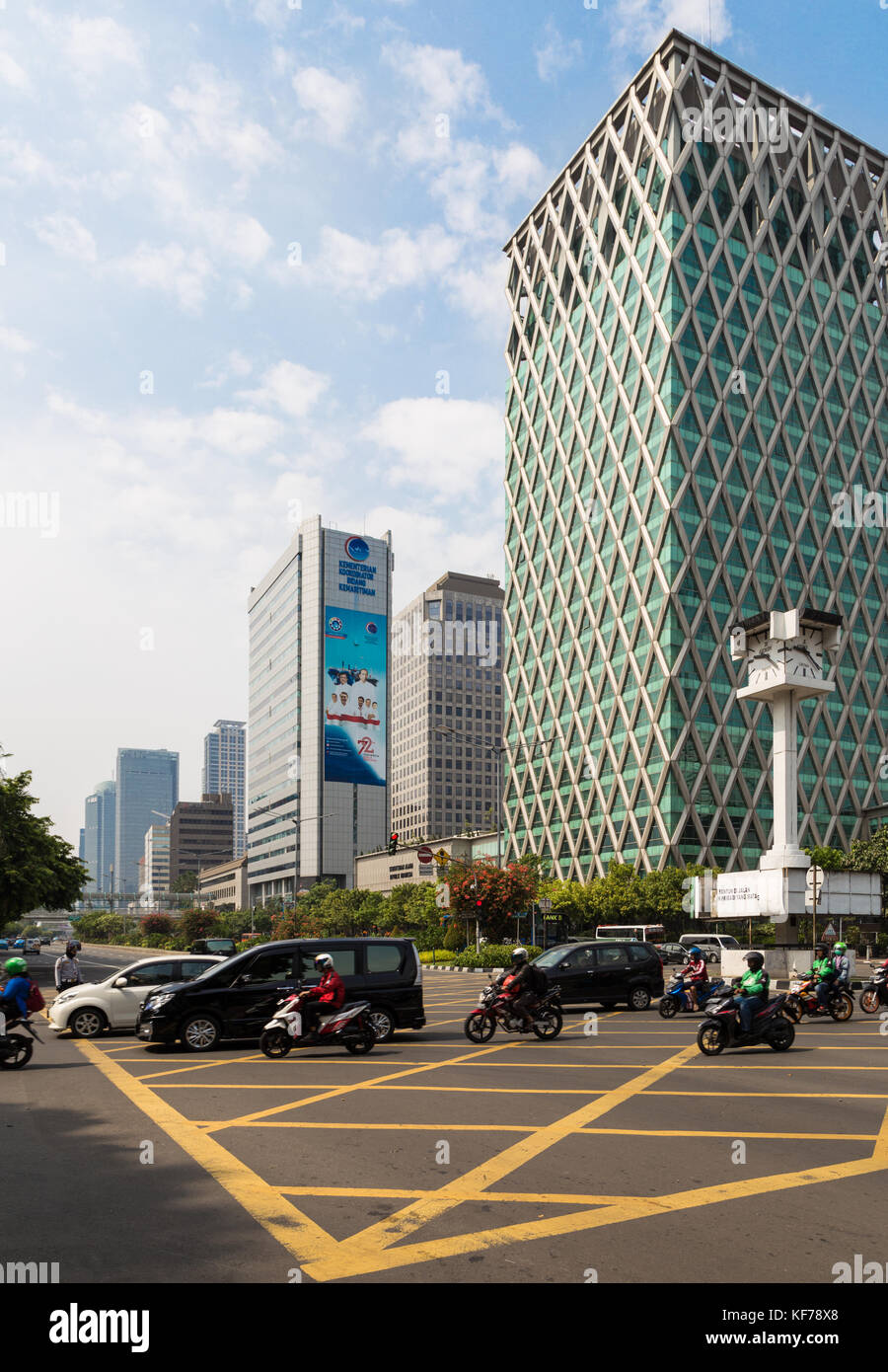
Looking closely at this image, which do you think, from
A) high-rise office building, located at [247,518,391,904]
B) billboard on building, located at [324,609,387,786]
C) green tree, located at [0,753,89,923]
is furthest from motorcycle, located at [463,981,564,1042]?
billboard on building, located at [324,609,387,786]

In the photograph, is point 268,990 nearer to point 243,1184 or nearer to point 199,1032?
point 199,1032

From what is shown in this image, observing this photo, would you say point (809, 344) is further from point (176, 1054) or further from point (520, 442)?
point (176, 1054)

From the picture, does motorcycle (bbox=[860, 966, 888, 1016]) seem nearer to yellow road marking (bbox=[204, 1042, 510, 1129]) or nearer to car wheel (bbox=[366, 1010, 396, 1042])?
yellow road marking (bbox=[204, 1042, 510, 1129])

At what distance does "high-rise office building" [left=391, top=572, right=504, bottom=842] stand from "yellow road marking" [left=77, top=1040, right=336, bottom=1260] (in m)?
166

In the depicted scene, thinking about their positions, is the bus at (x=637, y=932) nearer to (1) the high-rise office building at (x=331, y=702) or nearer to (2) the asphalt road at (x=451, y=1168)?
(2) the asphalt road at (x=451, y=1168)

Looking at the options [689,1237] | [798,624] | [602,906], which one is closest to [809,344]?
[602,906]

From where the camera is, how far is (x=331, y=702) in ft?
465

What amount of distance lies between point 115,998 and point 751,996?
1214 centimetres

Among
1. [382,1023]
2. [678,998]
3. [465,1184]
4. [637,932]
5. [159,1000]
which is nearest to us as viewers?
[465,1184]

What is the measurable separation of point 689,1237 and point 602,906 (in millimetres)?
73174

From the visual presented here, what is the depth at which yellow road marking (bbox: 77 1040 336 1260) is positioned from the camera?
6.77 meters

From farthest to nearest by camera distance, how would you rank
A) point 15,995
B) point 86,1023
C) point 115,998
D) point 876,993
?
point 876,993 → point 115,998 → point 86,1023 → point 15,995

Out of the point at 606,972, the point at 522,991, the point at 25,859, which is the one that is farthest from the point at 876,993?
the point at 25,859

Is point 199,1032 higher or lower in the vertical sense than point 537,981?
lower
